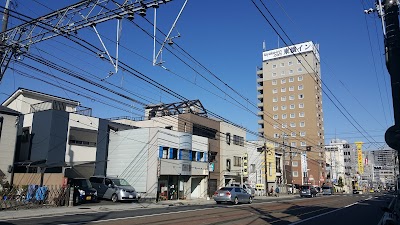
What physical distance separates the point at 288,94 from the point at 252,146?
172 ft

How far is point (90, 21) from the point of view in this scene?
1527 cm

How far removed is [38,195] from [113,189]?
6.31 m

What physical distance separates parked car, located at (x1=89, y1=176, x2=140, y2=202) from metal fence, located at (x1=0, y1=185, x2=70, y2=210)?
4906 millimetres

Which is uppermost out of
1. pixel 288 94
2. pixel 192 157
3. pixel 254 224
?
pixel 288 94

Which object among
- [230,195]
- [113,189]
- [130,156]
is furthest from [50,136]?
[230,195]

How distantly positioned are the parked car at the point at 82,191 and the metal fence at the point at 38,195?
38.1 inches

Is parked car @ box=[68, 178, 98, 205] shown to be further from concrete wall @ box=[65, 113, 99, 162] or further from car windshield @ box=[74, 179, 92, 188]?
concrete wall @ box=[65, 113, 99, 162]

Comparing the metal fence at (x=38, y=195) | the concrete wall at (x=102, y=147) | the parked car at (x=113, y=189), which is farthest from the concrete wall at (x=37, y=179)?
the concrete wall at (x=102, y=147)

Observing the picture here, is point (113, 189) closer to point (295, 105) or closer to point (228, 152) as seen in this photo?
point (228, 152)

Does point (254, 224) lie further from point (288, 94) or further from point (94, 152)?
point (288, 94)

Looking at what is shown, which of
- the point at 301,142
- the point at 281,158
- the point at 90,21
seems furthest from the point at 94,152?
the point at 301,142

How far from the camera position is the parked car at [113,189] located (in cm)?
2733

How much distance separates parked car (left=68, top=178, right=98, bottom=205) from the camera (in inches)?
946

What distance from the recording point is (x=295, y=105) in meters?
103
